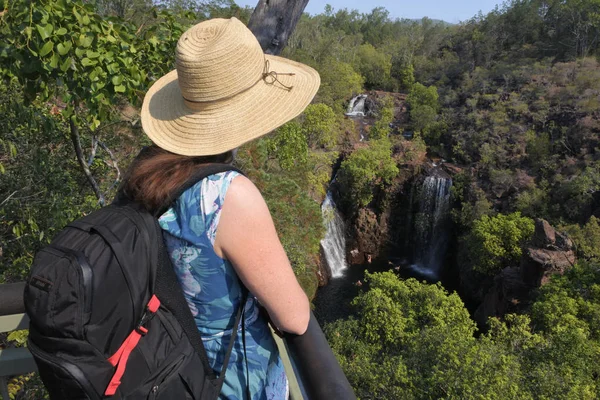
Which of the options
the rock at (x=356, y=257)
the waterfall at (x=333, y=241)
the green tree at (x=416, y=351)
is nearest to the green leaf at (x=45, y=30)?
the green tree at (x=416, y=351)

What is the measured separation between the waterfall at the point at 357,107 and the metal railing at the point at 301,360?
3209cm

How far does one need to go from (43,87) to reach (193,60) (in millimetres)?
1128

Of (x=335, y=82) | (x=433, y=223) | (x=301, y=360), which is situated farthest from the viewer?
(x=335, y=82)

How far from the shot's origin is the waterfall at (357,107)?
32.5 metres

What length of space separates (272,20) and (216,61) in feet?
1.94

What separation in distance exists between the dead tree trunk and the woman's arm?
2.58 feet

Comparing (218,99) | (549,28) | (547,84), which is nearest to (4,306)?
(218,99)

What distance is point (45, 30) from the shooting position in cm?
151

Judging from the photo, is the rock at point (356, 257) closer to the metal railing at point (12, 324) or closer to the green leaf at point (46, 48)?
the green leaf at point (46, 48)

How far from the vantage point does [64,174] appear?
3605 millimetres

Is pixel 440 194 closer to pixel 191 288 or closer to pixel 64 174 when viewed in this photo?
pixel 64 174

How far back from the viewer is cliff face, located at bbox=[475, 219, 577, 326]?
47.5 feet

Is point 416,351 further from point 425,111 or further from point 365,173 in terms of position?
point 425,111

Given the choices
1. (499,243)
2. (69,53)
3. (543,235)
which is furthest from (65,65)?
(499,243)
